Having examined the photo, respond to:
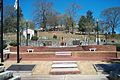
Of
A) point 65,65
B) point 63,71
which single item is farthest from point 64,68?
point 63,71

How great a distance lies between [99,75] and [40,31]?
71.9m

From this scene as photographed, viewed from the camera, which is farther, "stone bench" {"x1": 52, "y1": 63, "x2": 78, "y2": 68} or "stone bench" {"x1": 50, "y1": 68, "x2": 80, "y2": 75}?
"stone bench" {"x1": 52, "y1": 63, "x2": 78, "y2": 68}

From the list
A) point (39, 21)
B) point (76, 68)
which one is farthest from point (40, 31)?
point (76, 68)

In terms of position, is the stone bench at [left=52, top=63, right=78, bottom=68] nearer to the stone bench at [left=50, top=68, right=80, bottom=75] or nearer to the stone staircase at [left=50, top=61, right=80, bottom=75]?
the stone staircase at [left=50, top=61, right=80, bottom=75]

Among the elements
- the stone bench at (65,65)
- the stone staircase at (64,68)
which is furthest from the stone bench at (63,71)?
the stone bench at (65,65)

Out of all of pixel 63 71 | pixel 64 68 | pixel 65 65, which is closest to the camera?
pixel 63 71

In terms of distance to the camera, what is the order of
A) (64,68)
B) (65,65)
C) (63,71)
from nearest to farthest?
(63,71) → (64,68) → (65,65)

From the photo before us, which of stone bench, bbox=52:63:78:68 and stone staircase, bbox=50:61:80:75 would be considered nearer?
stone staircase, bbox=50:61:80:75

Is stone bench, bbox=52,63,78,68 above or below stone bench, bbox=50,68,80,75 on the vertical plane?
above

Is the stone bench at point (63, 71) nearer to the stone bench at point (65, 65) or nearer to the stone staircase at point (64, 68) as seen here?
the stone staircase at point (64, 68)

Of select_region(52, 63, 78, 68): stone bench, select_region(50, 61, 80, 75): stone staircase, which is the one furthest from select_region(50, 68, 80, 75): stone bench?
select_region(52, 63, 78, 68): stone bench

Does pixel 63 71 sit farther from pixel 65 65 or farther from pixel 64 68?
pixel 65 65

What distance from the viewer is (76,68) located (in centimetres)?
1986

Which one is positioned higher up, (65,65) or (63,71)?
(65,65)
